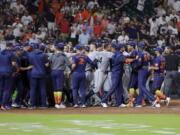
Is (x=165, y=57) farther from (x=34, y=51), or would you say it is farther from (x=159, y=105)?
(x=34, y=51)

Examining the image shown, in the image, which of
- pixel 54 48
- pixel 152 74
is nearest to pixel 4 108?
pixel 54 48

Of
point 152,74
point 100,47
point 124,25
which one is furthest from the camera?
point 124,25

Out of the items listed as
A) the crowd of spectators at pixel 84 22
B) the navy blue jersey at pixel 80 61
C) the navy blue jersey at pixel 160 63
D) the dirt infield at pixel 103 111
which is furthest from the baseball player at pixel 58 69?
the crowd of spectators at pixel 84 22

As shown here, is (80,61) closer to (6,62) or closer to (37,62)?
(37,62)

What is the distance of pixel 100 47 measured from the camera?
19.8 meters

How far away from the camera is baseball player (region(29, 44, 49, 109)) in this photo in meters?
18.8

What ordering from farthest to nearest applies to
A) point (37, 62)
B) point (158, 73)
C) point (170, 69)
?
point (170, 69) → point (158, 73) → point (37, 62)

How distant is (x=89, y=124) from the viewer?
14.4 metres

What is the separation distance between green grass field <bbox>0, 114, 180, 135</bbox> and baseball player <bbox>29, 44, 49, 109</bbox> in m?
2.15

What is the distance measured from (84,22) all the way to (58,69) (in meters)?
9.79

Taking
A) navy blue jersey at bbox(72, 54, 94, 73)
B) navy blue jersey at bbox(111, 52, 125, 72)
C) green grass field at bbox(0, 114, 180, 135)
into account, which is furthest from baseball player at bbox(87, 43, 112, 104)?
green grass field at bbox(0, 114, 180, 135)

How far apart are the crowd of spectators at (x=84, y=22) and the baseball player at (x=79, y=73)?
743cm

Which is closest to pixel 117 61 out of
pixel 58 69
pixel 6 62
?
pixel 58 69

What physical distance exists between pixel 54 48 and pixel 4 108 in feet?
8.50
